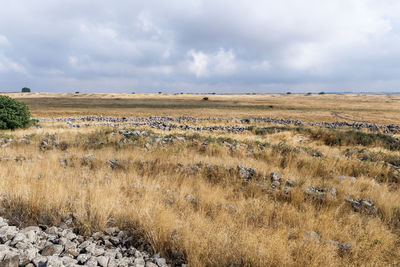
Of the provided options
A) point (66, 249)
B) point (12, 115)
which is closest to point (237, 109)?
point (12, 115)

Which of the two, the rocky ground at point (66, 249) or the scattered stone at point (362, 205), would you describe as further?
the scattered stone at point (362, 205)

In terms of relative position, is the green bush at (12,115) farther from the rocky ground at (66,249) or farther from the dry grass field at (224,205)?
the rocky ground at (66,249)

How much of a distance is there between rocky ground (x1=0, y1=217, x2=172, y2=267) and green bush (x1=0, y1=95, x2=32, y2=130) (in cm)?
1912

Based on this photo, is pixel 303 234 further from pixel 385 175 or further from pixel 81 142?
pixel 81 142

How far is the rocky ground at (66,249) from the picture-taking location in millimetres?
2781

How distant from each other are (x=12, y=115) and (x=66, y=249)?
20.7 metres

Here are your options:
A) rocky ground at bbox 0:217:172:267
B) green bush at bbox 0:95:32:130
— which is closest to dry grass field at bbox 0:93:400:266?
rocky ground at bbox 0:217:172:267

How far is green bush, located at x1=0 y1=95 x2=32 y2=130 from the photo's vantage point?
1792 cm

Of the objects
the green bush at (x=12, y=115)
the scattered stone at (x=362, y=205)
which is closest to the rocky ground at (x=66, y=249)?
the scattered stone at (x=362, y=205)

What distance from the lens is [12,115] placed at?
1833 centimetres

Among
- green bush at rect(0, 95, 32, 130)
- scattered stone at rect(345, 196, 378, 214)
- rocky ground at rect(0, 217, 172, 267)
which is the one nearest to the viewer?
rocky ground at rect(0, 217, 172, 267)

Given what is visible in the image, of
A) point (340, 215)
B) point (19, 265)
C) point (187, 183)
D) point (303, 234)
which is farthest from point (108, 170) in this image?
point (340, 215)

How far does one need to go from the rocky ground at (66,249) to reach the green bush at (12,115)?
1912cm

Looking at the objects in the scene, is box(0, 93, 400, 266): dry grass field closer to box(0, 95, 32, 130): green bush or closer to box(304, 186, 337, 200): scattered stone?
box(304, 186, 337, 200): scattered stone
